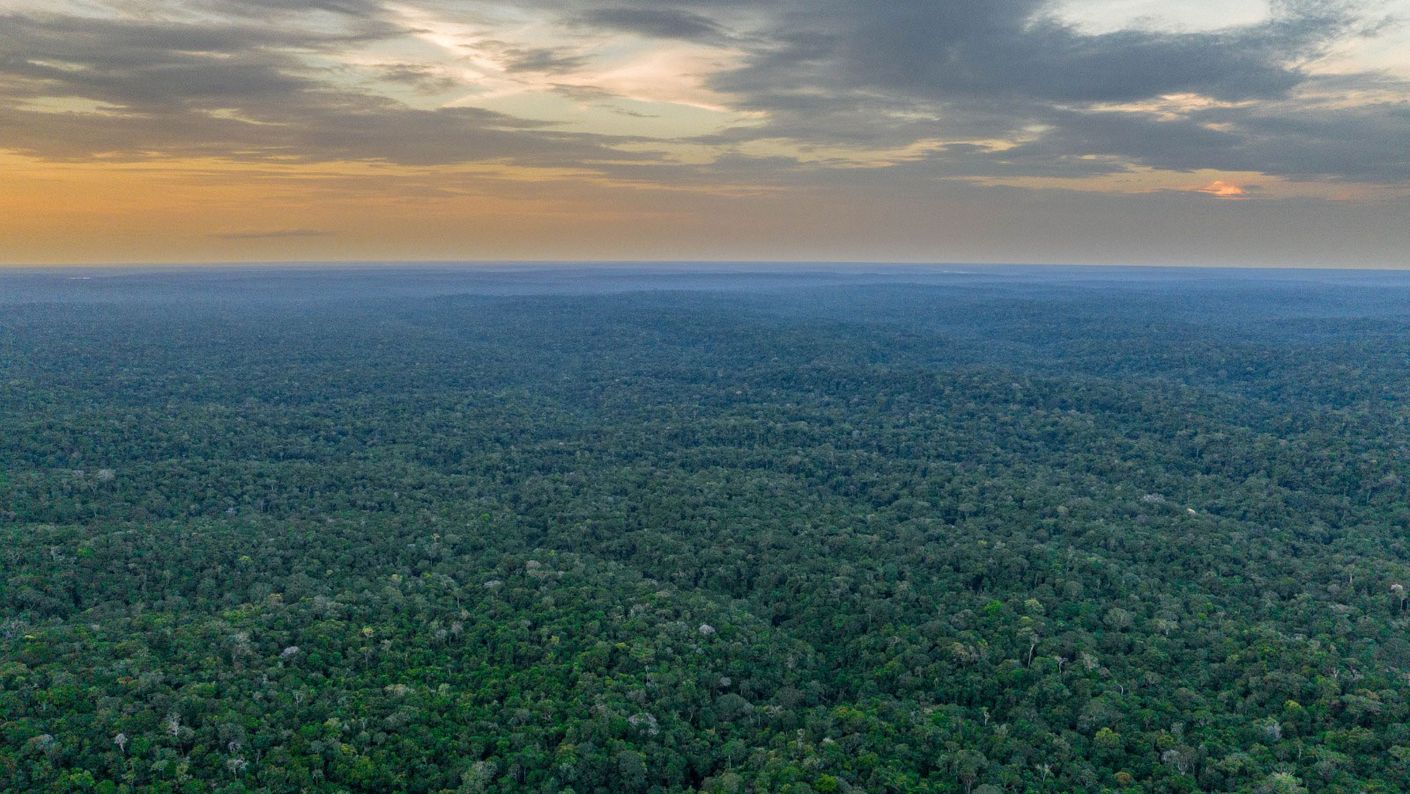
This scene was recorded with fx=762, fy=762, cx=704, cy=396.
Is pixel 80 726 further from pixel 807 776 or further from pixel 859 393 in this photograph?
pixel 859 393

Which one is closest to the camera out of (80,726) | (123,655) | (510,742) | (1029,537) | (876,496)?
(80,726)

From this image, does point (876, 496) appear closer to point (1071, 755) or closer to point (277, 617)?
point (1071, 755)

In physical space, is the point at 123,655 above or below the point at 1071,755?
above

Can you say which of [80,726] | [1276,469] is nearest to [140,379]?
[80,726]

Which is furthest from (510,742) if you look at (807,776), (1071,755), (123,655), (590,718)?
(1071,755)

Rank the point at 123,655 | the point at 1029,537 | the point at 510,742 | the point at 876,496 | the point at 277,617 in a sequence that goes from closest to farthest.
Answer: the point at 510,742
the point at 123,655
the point at 277,617
the point at 1029,537
the point at 876,496

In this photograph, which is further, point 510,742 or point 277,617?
point 277,617
